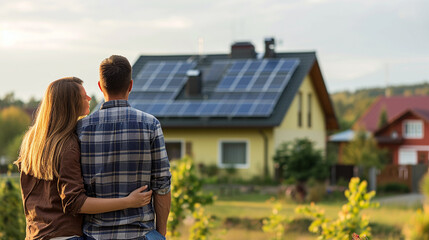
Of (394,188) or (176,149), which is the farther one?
(176,149)

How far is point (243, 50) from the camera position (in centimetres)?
2911

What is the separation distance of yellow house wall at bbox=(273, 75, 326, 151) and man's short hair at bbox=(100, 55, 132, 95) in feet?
71.9

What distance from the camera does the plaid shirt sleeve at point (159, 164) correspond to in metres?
3.79

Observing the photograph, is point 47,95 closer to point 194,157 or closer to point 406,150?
point 194,157

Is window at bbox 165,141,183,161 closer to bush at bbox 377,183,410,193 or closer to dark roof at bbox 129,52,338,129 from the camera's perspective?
dark roof at bbox 129,52,338,129

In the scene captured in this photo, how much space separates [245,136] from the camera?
26.0 metres

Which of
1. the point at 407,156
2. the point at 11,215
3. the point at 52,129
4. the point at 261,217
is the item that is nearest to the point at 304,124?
the point at 261,217

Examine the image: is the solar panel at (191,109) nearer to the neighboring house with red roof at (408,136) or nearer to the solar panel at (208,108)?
the solar panel at (208,108)

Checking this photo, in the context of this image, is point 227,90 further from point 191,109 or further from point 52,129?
point 52,129

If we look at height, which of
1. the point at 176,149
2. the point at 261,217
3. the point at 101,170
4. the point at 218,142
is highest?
the point at 218,142

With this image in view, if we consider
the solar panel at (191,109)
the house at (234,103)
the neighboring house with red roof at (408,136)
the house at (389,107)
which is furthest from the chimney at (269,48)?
the house at (389,107)

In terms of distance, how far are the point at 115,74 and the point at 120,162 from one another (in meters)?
0.46

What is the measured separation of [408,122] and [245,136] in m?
20.5

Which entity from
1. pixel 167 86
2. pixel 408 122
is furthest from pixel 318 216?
pixel 408 122
